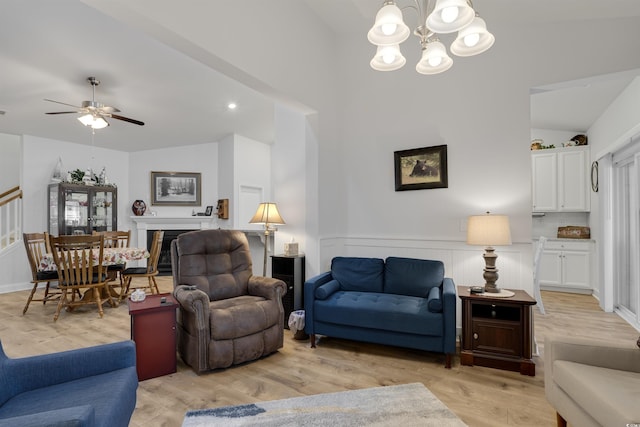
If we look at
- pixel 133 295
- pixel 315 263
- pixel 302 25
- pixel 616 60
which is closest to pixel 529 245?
pixel 616 60

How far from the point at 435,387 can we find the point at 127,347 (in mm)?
2027

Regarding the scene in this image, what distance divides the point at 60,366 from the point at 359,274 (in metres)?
2.56

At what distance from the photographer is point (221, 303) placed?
9.55 ft

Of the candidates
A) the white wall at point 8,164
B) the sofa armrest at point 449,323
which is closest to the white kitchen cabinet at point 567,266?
the sofa armrest at point 449,323

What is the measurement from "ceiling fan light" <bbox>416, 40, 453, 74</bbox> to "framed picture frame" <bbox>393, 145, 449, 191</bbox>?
1484mm

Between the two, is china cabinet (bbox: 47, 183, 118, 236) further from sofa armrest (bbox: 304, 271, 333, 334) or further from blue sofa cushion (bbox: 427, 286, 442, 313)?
blue sofa cushion (bbox: 427, 286, 442, 313)

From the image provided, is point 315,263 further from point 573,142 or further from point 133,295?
point 573,142

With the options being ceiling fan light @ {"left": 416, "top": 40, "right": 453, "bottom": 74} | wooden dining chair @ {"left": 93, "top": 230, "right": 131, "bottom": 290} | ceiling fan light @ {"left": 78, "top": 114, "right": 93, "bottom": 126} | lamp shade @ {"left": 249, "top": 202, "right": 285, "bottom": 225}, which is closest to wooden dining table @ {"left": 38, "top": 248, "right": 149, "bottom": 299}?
wooden dining chair @ {"left": 93, "top": 230, "right": 131, "bottom": 290}

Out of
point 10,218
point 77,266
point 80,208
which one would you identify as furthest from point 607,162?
point 10,218

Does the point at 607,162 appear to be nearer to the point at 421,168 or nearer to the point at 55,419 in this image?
the point at 421,168

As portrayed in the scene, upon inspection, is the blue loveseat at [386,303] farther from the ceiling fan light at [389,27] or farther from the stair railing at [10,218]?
the stair railing at [10,218]

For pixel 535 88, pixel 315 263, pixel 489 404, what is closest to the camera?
pixel 489 404

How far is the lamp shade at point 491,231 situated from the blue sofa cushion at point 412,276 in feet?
1.73

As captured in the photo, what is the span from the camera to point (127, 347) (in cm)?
172
